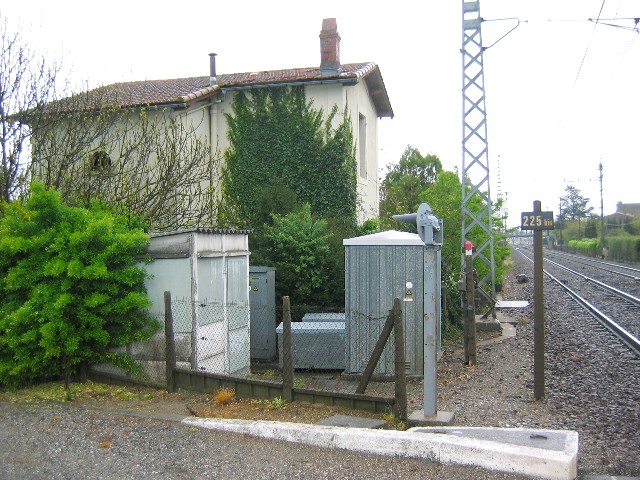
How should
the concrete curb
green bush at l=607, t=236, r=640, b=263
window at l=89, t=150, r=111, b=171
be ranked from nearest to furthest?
the concrete curb < window at l=89, t=150, r=111, b=171 < green bush at l=607, t=236, r=640, b=263

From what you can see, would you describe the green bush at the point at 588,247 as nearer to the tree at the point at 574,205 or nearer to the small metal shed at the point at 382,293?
the tree at the point at 574,205

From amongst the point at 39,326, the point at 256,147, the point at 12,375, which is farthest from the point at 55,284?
the point at 256,147

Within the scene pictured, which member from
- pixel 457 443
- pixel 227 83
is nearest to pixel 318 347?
pixel 457 443

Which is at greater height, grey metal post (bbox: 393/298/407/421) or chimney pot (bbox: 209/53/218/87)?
chimney pot (bbox: 209/53/218/87)

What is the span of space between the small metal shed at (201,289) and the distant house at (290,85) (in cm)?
Answer: 798

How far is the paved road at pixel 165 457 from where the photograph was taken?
18.5 ft

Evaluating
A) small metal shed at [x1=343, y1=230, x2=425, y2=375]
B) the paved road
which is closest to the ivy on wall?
small metal shed at [x1=343, y1=230, x2=425, y2=375]

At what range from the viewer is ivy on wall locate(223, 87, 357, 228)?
19109mm

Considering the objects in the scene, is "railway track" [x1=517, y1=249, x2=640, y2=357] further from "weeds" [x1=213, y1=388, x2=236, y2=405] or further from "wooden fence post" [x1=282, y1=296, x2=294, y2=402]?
"weeds" [x1=213, y1=388, x2=236, y2=405]

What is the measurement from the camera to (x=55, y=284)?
8781 millimetres

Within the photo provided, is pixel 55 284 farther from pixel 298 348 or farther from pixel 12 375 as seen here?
pixel 298 348

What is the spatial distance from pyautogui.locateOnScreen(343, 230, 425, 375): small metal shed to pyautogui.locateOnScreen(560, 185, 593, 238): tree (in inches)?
4289

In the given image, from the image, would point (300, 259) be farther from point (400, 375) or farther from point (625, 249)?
point (625, 249)

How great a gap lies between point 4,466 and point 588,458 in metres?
5.37
